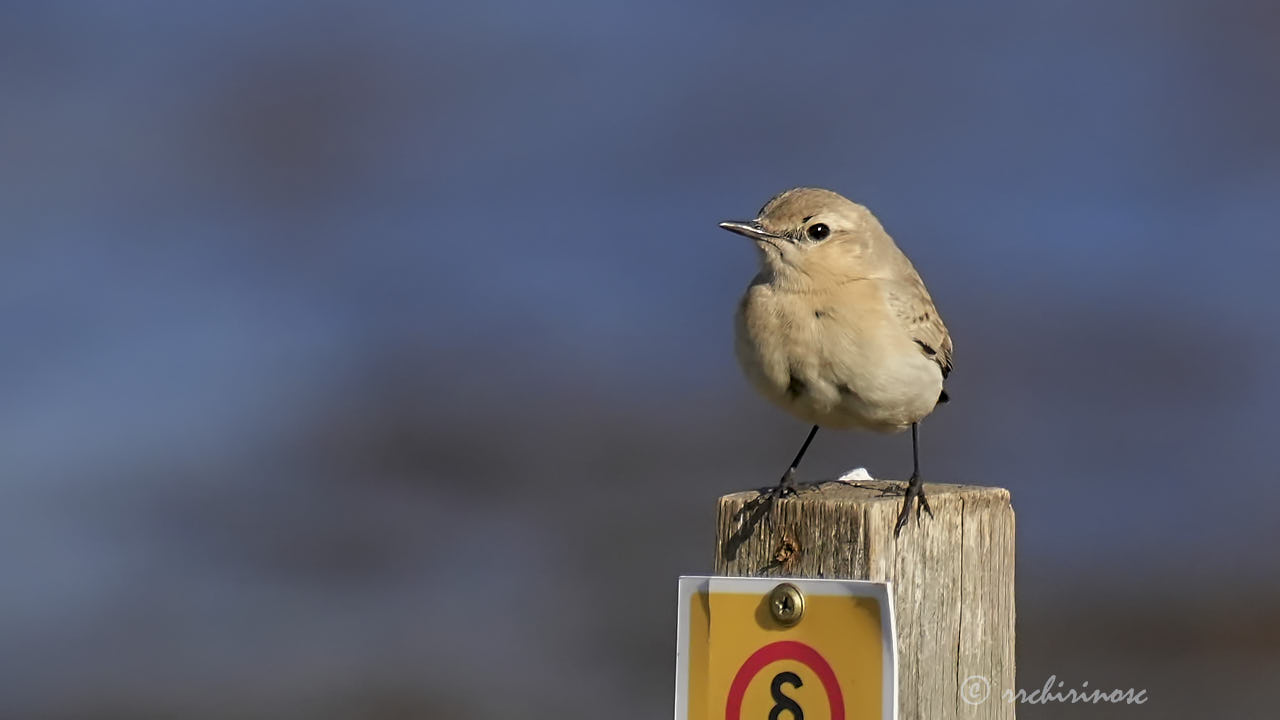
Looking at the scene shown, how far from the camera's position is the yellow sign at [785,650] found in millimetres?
2838

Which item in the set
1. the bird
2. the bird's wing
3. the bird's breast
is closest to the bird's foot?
the bird

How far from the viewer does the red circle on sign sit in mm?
2857

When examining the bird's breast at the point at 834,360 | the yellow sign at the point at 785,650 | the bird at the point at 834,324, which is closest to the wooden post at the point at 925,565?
the yellow sign at the point at 785,650

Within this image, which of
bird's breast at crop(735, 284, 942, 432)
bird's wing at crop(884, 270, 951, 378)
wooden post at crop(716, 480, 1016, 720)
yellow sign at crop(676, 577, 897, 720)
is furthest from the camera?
bird's wing at crop(884, 270, 951, 378)

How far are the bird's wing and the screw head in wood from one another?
1512 millimetres

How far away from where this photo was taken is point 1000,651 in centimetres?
317

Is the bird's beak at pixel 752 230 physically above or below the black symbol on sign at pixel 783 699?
above

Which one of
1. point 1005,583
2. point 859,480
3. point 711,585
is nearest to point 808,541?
point 711,585

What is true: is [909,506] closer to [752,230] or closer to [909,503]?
[909,503]

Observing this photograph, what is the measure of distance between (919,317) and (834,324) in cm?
42

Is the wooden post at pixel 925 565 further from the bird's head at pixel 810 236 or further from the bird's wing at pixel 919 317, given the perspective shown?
the bird's head at pixel 810 236

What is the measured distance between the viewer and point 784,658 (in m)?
2.92

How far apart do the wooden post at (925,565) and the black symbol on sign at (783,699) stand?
24 cm
